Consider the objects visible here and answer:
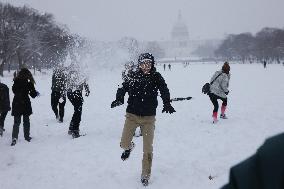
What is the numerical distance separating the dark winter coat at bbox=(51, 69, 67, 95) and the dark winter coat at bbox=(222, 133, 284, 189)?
449 inches

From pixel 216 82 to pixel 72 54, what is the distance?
4161 mm

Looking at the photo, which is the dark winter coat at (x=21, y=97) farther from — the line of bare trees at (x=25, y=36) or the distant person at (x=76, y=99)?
the line of bare trees at (x=25, y=36)

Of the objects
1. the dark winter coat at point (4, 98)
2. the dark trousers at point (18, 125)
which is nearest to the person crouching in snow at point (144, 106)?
the dark trousers at point (18, 125)

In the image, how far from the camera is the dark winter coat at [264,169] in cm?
108

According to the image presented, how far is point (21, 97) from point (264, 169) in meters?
9.75

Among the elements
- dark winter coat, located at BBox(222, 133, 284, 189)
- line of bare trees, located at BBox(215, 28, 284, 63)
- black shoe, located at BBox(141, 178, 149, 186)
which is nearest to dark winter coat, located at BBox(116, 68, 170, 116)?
black shoe, located at BBox(141, 178, 149, 186)

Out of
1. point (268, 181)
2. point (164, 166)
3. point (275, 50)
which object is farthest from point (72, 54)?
point (275, 50)

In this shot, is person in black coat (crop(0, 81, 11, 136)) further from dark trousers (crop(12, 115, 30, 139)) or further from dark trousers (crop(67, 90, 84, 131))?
dark trousers (crop(67, 90, 84, 131))

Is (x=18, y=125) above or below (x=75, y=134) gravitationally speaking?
above

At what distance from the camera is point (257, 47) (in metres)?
118

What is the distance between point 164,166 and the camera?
25.9ft

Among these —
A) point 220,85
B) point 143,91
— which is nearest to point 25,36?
point 220,85

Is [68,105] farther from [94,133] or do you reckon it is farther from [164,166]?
[164,166]

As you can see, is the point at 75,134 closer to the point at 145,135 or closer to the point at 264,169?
the point at 145,135
